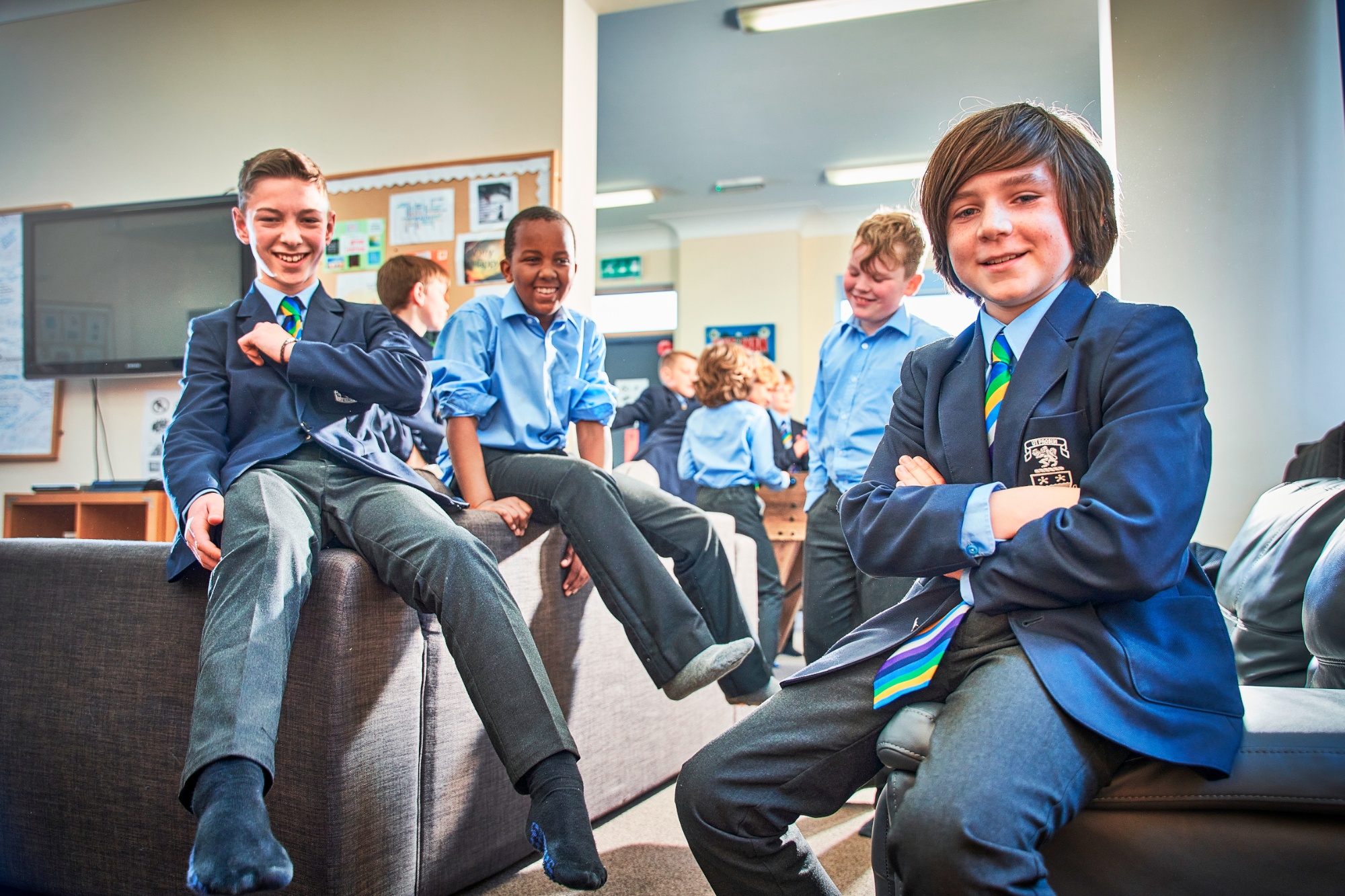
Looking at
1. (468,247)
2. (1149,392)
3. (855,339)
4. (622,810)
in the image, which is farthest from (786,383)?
(1149,392)

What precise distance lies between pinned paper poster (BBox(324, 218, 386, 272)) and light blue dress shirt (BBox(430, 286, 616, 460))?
1.88 m

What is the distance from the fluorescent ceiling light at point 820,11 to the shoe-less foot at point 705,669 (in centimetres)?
379

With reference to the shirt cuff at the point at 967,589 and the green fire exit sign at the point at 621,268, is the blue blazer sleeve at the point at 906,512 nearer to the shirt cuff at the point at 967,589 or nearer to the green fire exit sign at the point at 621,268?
the shirt cuff at the point at 967,589

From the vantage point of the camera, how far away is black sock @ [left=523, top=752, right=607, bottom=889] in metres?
1.11

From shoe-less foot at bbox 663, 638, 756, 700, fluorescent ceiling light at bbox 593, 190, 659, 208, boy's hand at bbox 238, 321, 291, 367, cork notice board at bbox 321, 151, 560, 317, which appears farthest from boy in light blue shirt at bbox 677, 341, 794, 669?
fluorescent ceiling light at bbox 593, 190, 659, 208

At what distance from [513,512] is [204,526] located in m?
0.52

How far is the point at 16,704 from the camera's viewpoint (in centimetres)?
151

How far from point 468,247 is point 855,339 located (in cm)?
202

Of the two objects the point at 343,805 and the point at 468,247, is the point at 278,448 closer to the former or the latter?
the point at 343,805

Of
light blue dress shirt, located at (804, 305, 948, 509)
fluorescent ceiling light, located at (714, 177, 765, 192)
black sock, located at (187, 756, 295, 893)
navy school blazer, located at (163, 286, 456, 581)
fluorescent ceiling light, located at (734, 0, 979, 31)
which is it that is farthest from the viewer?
fluorescent ceiling light, located at (714, 177, 765, 192)

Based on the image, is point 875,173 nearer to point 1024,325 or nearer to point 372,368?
point 372,368

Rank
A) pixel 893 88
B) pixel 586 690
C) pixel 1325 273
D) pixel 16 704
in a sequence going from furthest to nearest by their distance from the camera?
1. pixel 893 88
2. pixel 1325 273
3. pixel 586 690
4. pixel 16 704

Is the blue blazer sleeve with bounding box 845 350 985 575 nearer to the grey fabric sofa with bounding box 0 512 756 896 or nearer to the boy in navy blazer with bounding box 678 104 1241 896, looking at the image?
the boy in navy blazer with bounding box 678 104 1241 896

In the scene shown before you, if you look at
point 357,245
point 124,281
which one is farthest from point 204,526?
point 124,281
